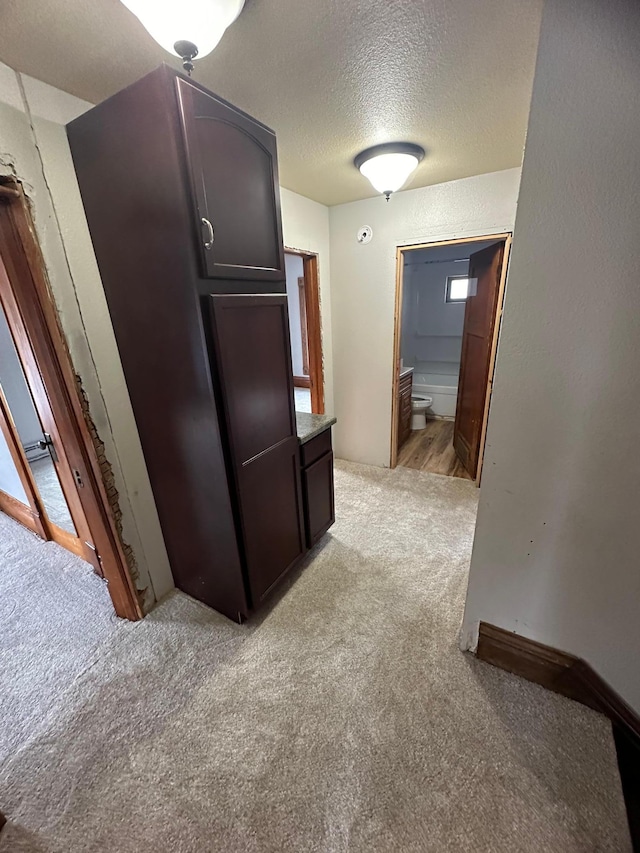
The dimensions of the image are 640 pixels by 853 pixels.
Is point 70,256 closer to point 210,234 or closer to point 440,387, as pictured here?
point 210,234

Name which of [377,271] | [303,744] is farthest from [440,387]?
[303,744]

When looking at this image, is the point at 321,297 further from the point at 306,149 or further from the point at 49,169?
the point at 49,169

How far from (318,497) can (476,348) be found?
1.91 m

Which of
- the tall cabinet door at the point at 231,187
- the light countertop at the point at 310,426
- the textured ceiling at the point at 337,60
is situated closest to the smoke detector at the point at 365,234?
the textured ceiling at the point at 337,60

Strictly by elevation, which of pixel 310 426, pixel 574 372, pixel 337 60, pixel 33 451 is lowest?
pixel 33 451

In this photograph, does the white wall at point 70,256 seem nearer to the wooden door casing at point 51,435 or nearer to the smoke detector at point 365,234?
the wooden door casing at point 51,435

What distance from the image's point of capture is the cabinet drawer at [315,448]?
193 centimetres

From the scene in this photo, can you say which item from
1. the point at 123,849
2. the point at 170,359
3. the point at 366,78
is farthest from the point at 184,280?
the point at 123,849

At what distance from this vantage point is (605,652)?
4.08ft

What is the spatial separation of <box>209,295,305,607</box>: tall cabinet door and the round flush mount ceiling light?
1.00m

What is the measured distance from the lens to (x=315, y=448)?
203 centimetres

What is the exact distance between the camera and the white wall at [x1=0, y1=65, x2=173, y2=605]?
3.85 feet

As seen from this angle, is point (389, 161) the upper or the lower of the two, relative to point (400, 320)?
upper

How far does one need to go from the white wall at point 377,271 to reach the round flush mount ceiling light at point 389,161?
66 cm
